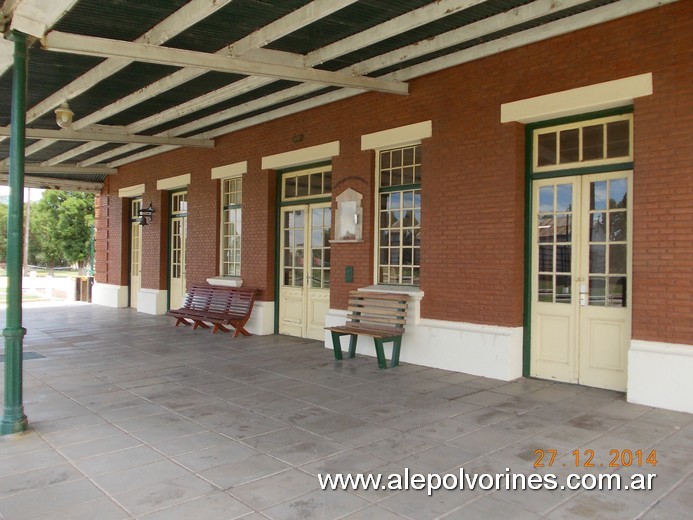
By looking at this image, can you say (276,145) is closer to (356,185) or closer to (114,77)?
(356,185)

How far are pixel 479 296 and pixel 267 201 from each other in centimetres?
476

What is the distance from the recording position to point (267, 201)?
1023cm

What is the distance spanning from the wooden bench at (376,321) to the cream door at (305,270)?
1.45 metres

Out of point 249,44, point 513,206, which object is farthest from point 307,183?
point 513,206

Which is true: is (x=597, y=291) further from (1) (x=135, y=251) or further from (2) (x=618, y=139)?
(1) (x=135, y=251)

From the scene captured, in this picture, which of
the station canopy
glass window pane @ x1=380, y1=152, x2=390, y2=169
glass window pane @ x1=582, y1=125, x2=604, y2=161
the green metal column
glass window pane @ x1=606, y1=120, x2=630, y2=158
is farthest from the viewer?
glass window pane @ x1=380, y1=152, x2=390, y2=169

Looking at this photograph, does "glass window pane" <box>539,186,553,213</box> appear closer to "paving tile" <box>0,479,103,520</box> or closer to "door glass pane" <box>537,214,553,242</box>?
"door glass pane" <box>537,214,553,242</box>

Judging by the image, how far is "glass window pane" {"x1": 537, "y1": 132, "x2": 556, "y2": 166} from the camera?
21.7 feet

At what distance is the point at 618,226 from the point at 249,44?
4589mm

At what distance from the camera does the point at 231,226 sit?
11.5 metres

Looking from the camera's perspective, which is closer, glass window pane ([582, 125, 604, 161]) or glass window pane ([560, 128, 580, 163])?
glass window pane ([582, 125, 604, 161])

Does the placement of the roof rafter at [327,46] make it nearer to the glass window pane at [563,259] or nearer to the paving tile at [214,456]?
the glass window pane at [563,259]

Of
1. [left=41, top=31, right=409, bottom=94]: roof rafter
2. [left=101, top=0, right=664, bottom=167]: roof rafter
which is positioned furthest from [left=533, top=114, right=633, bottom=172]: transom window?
[left=41, top=31, right=409, bottom=94]: roof rafter

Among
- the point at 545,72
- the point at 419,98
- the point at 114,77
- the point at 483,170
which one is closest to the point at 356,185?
the point at 419,98
